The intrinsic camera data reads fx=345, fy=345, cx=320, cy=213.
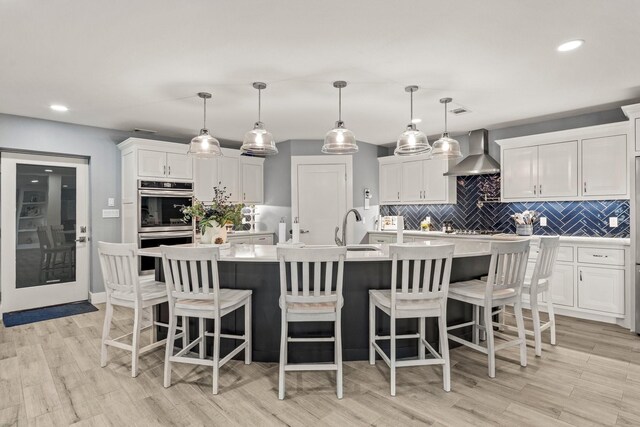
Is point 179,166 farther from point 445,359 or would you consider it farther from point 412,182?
point 445,359

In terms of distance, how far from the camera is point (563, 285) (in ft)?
13.9

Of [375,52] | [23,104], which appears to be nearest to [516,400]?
[375,52]

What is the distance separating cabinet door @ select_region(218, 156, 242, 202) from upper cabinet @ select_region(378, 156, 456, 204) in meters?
2.62

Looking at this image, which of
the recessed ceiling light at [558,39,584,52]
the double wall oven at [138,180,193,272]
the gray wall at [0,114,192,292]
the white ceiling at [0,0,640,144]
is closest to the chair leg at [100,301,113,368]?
the double wall oven at [138,180,193,272]

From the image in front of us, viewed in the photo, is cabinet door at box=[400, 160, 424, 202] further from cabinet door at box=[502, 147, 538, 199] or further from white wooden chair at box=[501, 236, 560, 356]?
white wooden chair at box=[501, 236, 560, 356]

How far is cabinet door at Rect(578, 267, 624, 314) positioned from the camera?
12.6ft

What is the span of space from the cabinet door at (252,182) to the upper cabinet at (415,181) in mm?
2249

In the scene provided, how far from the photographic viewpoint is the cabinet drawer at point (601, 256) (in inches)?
151

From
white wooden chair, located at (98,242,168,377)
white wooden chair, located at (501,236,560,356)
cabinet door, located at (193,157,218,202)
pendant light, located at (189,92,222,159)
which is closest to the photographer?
white wooden chair, located at (98,242,168,377)

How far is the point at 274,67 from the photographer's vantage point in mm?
3021

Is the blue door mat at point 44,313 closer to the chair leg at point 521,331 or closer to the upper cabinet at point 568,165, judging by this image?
the chair leg at point 521,331

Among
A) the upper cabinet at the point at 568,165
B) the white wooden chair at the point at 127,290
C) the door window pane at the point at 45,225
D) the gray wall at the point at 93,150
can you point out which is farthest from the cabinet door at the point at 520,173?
the door window pane at the point at 45,225

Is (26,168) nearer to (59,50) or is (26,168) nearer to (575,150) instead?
(59,50)

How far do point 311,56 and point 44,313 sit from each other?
181 inches
